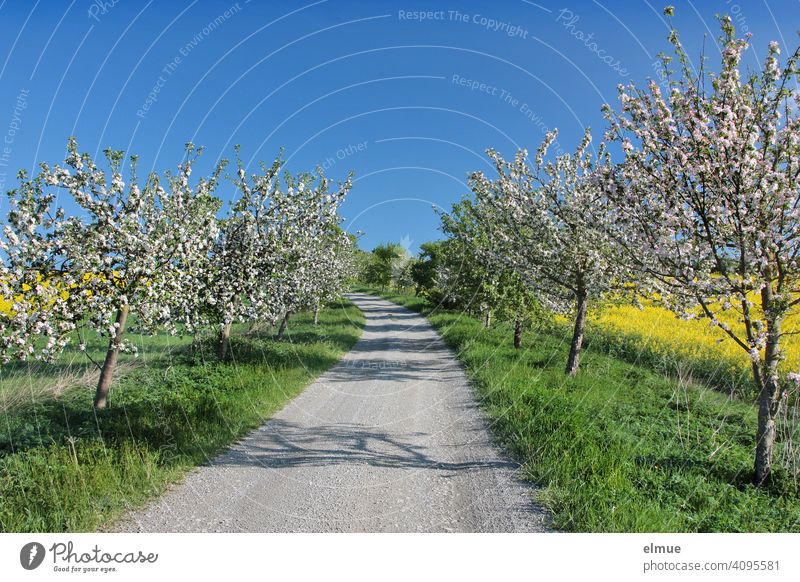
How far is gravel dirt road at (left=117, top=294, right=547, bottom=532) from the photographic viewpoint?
6.16 m

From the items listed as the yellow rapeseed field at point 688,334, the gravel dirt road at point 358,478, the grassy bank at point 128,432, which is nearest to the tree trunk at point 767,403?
the gravel dirt road at point 358,478

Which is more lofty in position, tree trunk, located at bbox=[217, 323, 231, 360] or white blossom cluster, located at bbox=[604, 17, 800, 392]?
white blossom cluster, located at bbox=[604, 17, 800, 392]

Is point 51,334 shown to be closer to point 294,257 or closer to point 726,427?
point 294,257

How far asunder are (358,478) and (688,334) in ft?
68.0

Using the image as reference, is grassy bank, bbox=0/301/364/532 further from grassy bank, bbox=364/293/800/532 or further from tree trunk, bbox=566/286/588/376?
tree trunk, bbox=566/286/588/376

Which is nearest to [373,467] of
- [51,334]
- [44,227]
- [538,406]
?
[538,406]

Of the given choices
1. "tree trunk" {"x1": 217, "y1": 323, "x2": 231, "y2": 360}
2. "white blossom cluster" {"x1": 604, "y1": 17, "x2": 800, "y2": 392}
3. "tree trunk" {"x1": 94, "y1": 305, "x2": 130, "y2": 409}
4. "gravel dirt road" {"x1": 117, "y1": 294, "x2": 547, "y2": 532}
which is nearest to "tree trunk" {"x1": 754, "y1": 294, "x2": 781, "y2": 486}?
"white blossom cluster" {"x1": 604, "y1": 17, "x2": 800, "y2": 392}

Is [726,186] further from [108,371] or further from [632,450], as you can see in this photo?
[108,371]

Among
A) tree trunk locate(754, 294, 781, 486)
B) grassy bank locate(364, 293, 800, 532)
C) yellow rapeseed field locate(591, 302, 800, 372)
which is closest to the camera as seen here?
grassy bank locate(364, 293, 800, 532)

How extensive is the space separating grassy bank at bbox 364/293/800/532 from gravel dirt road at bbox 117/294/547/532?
0.65m

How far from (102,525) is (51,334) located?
4853mm

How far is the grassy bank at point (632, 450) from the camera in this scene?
654 cm

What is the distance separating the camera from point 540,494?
6867 mm

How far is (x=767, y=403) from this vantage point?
27.0ft
